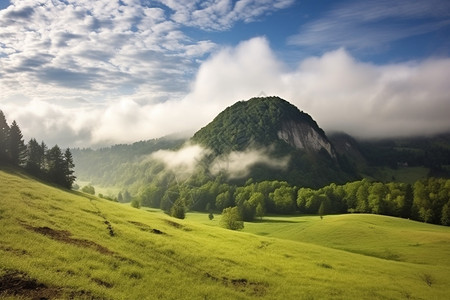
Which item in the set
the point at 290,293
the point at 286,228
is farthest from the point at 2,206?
the point at 286,228

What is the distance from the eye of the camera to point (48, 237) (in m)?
32.5

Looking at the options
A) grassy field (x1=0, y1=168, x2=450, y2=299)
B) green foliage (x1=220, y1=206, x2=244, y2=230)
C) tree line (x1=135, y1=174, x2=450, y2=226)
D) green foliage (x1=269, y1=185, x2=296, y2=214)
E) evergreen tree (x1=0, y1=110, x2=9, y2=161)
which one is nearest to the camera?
grassy field (x1=0, y1=168, x2=450, y2=299)

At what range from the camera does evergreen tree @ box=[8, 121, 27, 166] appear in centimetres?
9074

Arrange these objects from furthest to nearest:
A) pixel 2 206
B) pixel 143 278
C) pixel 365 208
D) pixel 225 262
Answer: pixel 365 208 < pixel 225 262 < pixel 2 206 < pixel 143 278

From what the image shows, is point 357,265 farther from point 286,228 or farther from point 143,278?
point 286,228

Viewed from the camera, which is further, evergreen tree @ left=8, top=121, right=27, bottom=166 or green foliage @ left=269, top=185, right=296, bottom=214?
green foliage @ left=269, top=185, right=296, bottom=214

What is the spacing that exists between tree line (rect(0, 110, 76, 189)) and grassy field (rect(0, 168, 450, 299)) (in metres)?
34.6

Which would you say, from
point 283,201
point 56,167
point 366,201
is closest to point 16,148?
point 56,167

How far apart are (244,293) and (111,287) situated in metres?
12.8

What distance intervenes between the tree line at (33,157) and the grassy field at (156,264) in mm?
34642

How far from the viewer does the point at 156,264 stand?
33.8 m

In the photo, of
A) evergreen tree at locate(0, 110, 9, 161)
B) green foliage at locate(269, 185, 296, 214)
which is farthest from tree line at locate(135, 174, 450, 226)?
evergreen tree at locate(0, 110, 9, 161)

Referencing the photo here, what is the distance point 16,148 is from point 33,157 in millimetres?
5028

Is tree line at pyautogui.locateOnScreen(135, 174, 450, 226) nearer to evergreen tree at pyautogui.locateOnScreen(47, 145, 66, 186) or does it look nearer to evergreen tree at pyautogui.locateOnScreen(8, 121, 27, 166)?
evergreen tree at pyautogui.locateOnScreen(47, 145, 66, 186)
